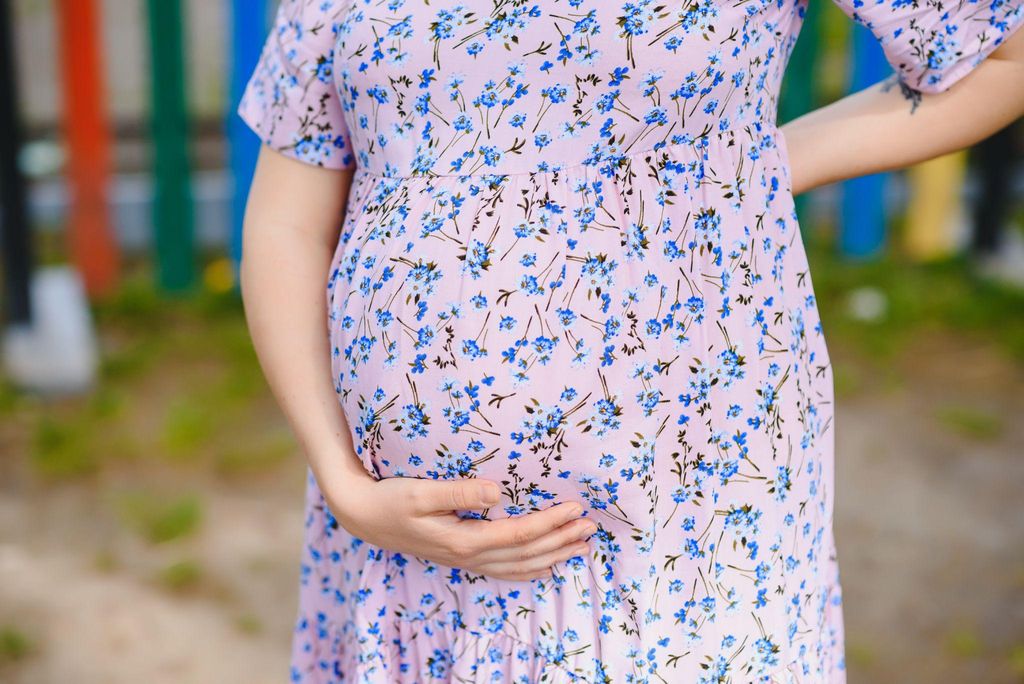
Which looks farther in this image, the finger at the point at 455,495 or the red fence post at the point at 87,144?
the red fence post at the point at 87,144

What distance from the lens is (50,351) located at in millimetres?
3766

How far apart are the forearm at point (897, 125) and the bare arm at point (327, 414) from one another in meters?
0.53

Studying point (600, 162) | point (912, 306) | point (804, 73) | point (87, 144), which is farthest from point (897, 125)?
point (87, 144)

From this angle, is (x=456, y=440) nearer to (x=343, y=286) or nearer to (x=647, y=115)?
(x=343, y=286)

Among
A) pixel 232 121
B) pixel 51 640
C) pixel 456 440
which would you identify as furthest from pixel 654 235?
pixel 232 121

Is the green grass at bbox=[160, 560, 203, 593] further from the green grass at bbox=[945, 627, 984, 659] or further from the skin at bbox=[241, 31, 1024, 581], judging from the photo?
the green grass at bbox=[945, 627, 984, 659]

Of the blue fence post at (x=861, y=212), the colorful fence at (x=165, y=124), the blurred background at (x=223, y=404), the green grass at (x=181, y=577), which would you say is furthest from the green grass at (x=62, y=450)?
→ the blue fence post at (x=861, y=212)

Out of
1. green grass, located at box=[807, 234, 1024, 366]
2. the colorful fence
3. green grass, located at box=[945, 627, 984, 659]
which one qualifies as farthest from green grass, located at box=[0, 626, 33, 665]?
green grass, located at box=[807, 234, 1024, 366]

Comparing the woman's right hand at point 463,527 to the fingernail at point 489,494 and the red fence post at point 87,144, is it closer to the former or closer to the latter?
the fingernail at point 489,494

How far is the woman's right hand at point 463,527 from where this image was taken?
3.84ft

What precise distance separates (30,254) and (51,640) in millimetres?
1496

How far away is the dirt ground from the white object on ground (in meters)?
0.13

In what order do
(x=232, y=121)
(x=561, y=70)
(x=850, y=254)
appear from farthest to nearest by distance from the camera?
(x=850, y=254), (x=232, y=121), (x=561, y=70)

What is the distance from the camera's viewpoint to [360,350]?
124 centimetres
